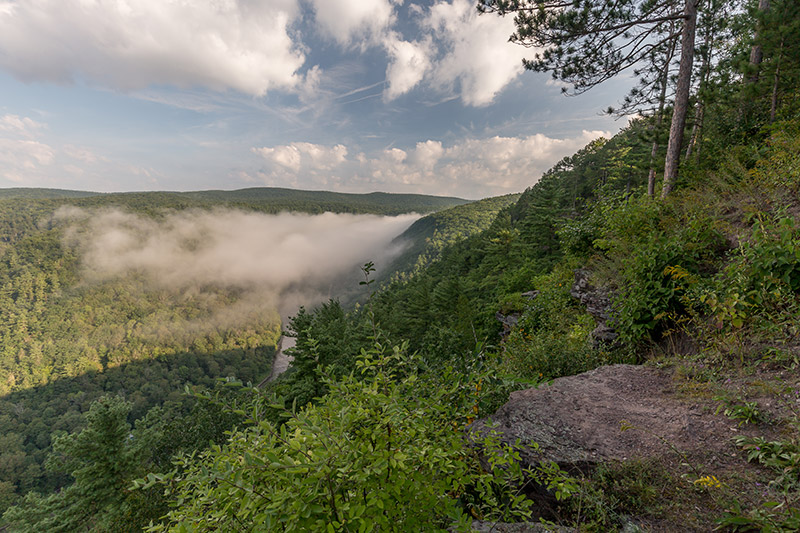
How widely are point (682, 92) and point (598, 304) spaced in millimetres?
7581

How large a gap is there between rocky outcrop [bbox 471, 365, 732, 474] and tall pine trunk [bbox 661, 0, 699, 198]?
26.3 feet

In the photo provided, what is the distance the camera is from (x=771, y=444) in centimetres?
264

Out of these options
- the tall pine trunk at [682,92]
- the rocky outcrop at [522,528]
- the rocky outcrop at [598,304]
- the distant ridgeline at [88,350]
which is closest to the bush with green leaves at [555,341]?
the rocky outcrop at [598,304]

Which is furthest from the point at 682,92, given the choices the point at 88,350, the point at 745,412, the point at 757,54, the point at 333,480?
the point at 88,350

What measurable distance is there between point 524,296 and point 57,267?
292505 millimetres

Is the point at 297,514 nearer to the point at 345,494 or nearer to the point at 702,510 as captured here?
the point at 345,494

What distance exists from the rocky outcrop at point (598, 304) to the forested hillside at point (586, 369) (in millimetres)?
93

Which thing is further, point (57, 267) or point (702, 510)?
point (57, 267)

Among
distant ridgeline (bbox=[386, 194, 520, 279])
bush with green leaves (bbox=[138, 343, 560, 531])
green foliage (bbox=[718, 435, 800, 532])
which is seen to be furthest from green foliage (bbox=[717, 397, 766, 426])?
distant ridgeline (bbox=[386, 194, 520, 279])

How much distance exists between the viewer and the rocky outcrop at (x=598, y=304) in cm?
666

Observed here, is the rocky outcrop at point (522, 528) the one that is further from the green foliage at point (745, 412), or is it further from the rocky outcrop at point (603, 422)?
the green foliage at point (745, 412)

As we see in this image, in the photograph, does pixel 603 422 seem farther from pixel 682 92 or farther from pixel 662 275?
pixel 682 92

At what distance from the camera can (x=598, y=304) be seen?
7.60 meters

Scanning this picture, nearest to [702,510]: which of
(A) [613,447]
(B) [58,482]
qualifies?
(A) [613,447]
